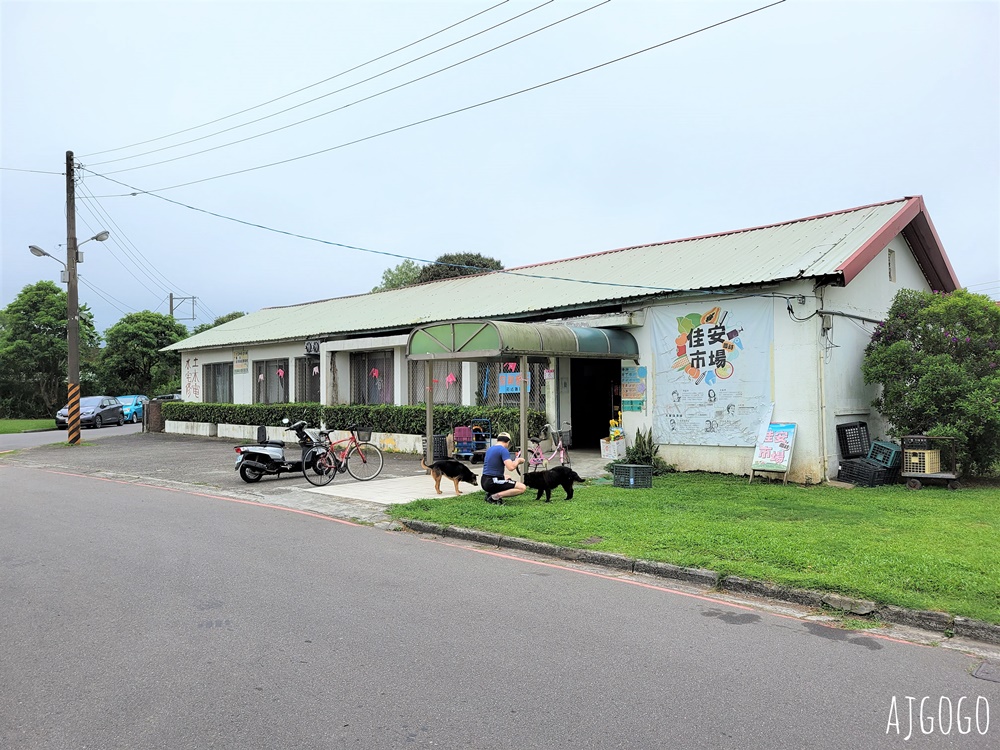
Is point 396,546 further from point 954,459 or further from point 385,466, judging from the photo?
point 954,459

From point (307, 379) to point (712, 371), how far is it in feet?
50.6

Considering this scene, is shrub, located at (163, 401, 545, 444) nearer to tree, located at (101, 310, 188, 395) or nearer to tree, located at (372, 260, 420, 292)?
tree, located at (101, 310, 188, 395)

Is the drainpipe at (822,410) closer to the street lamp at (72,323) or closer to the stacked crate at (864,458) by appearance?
the stacked crate at (864,458)

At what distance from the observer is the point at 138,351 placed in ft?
135

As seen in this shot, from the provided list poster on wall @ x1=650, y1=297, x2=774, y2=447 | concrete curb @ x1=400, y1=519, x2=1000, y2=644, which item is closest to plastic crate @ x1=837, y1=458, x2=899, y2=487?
poster on wall @ x1=650, y1=297, x2=774, y2=447

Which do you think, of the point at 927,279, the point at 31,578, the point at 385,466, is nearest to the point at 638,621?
the point at 31,578

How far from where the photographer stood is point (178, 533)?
888cm


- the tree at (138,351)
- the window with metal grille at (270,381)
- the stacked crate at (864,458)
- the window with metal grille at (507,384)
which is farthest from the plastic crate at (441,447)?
the tree at (138,351)

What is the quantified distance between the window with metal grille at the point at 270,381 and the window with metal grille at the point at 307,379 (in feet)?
2.35

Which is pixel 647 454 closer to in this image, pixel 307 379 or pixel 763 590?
pixel 763 590

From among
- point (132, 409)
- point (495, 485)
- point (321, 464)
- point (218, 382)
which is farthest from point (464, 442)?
point (132, 409)

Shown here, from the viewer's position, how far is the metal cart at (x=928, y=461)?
11797mm

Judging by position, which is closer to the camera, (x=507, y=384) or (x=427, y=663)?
(x=427, y=663)

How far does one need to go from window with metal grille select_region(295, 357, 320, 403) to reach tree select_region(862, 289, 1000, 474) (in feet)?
56.8
